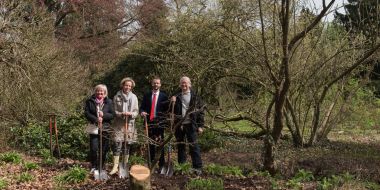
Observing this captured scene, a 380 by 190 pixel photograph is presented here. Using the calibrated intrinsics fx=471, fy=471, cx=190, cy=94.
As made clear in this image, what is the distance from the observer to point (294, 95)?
39.6 ft

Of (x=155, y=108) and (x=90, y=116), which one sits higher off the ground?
(x=155, y=108)

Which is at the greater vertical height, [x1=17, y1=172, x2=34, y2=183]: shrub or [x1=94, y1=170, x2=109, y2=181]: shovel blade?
[x1=94, y1=170, x2=109, y2=181]: shovel blade

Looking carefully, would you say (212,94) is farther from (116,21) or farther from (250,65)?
(116,21)

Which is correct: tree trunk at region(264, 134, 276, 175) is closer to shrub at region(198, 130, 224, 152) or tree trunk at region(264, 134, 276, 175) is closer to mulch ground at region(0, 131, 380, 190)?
mulch ground at region(0, 131, 380, 190)

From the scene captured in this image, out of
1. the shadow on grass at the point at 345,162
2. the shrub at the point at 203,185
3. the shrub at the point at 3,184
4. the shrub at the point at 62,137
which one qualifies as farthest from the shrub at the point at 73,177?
the shadow on grass at the point at 345,162

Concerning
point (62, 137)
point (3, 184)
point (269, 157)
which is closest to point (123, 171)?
point (3, 184)

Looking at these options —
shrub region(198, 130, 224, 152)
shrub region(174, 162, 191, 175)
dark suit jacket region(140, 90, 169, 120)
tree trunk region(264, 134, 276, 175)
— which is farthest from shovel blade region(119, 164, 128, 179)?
shrub region(198, 130, 224, 152)

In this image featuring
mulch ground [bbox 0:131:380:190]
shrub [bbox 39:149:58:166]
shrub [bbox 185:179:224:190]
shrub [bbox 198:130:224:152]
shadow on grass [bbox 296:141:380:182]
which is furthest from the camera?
shrub [bbox 198:130:224:152]

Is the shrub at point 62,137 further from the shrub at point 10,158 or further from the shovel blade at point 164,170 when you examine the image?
the shovel blade at point 164,170

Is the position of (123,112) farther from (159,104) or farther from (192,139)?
(192,139)

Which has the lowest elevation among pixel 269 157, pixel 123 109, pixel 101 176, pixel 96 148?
pixel 101 176

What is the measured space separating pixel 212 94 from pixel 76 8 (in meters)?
12.3

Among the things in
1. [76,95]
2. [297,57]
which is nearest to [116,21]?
[76,95]

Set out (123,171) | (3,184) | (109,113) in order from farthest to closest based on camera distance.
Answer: (109,113) < (123,171) < (3,184)
